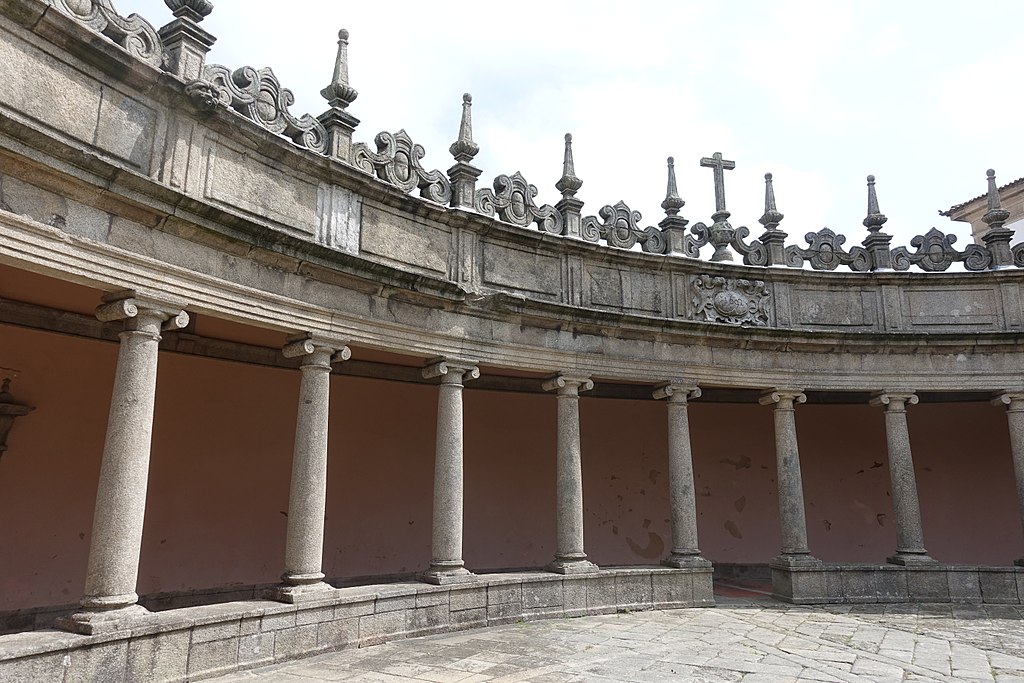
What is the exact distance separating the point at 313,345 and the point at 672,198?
26.5ft

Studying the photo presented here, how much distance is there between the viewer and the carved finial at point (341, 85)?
10.6 m

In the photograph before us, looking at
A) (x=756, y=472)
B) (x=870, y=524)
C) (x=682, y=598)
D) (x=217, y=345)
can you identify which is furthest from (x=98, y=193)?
(x=870, y=524)

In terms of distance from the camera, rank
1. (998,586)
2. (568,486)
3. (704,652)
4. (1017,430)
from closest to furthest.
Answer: (704,652)
(568,486)
(998,586)
(1017,430)

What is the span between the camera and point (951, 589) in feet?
45.8

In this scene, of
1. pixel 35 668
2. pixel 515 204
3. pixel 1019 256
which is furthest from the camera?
pixel 1019 256

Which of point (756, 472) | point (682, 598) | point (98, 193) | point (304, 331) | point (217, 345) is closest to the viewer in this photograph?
point (98, 193)

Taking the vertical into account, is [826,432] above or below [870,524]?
above

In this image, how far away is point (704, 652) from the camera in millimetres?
9586

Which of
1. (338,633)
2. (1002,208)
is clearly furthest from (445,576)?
(1002,208)

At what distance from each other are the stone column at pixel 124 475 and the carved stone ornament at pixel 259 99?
2598 millimetres

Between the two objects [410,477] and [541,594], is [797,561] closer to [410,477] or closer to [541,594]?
[541,594]

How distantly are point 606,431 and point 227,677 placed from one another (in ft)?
33.8

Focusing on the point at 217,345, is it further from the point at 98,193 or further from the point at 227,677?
the point at 227,677

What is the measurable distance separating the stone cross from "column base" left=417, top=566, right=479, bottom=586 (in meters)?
8.89
